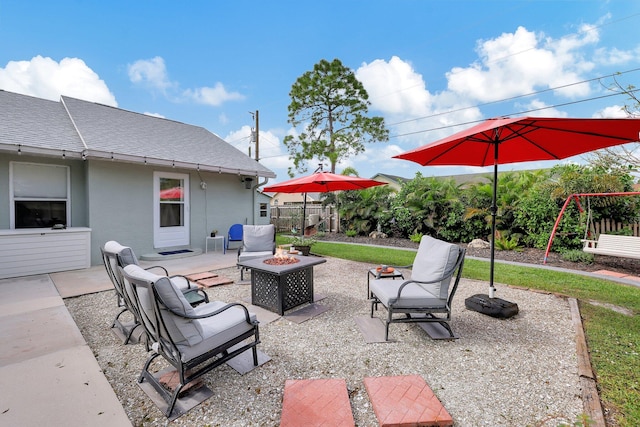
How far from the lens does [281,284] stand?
4207 mm

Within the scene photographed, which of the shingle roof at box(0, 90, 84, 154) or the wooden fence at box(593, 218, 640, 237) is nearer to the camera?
the shingle roof at box(0, 90, 84, 154)

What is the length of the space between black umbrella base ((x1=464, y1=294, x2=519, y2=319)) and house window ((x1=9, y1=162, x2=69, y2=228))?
31.6ft

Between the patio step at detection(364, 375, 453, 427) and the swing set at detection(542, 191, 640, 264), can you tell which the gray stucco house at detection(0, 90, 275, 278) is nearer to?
the patio step at detection(364, 375, 453, 427)

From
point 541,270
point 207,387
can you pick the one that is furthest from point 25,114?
point 541,270

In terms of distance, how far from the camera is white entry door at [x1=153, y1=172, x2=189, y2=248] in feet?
28.2

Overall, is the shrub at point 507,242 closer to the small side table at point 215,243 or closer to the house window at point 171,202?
the small side table at point 215,243

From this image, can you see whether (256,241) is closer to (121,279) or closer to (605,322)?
(121,279)

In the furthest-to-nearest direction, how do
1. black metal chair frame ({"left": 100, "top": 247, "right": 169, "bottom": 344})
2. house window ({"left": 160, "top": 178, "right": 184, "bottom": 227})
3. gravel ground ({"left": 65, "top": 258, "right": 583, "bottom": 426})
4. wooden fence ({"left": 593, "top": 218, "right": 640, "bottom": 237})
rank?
house window ({"left": 160, "top": 178, "right": 184, "bottom": 227})
wooden fence ({"left": 593, "top": 218, "right": 640, "bottom": 237})
black metal chair frame ({"left": 100, "top": 247, "right": 169, "bottom": 344})
gravel ground ({"left": 65, "top": 258, "right": 583, "bottom": 426})

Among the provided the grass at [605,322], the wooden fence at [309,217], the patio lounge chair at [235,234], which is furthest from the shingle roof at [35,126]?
the wooden fence at [309,217]

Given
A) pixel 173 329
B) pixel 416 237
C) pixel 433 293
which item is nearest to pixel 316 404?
pixel 173 329

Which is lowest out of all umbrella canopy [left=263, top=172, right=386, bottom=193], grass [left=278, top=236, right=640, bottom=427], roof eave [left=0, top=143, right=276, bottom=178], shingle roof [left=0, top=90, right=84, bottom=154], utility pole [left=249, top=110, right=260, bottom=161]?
grass [left=278, top=236, right=640, bottom=427]

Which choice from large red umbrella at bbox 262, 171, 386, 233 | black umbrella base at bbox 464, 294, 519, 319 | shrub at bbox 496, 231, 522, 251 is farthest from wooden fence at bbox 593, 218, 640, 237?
large red umbrella at bbox 262, 171, 386, 233

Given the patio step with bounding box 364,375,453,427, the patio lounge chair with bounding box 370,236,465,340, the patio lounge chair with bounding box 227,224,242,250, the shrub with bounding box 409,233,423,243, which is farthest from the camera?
the shrub with bounding box 409,233,423,243

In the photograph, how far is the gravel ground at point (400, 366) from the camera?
223 centimetres
